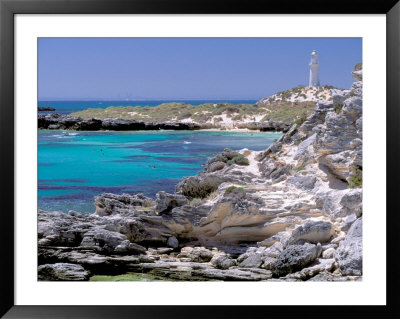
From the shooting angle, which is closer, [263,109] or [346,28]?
[346,28]

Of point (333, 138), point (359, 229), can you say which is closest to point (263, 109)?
point (333, 138)

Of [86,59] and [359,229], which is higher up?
[86,59]

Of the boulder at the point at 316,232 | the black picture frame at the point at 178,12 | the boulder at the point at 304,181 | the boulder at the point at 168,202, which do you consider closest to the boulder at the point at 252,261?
the boulder at the point at 316,232

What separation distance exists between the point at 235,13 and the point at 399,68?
168 cm

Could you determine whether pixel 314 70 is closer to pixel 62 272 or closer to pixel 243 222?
pixel 243 222

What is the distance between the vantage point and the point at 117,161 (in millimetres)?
13836

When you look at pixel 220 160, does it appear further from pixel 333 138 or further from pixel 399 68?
pixel 399 68

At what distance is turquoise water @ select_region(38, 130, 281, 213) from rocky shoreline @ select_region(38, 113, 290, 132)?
28cm

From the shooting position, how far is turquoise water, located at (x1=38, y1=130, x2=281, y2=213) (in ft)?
40.0

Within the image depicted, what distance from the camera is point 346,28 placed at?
4.91 m

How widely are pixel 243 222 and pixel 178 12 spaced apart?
4410 millimetres

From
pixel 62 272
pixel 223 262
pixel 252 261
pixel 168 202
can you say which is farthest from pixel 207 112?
pixel 62 272

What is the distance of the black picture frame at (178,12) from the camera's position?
463 centimetres

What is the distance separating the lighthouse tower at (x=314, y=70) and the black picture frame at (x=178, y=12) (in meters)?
6.89
